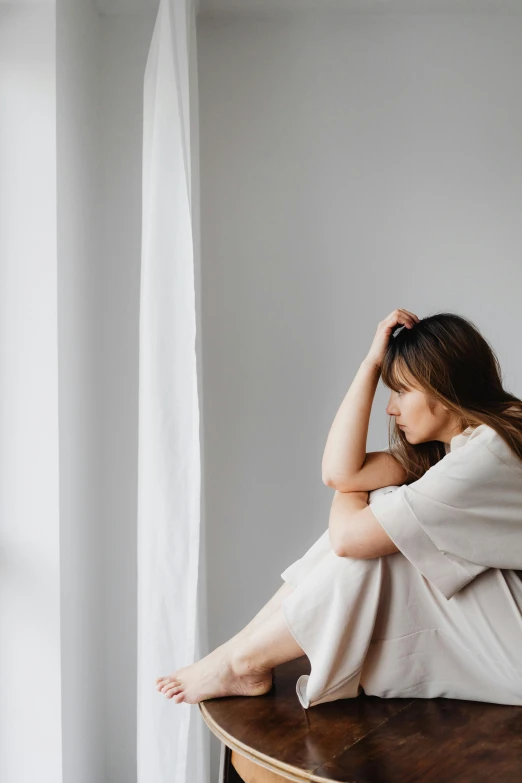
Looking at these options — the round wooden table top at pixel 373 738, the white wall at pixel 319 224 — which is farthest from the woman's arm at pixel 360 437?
the white wall at pixel 319 224

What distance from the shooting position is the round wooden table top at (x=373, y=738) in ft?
3.40

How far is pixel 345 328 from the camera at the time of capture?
6.84 feet

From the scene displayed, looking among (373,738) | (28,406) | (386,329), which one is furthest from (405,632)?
(28,406)

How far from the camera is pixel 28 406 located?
5.49ft

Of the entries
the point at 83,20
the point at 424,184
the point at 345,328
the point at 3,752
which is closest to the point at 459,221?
the point at 424,184

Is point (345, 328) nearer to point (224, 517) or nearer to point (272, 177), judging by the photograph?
point (272, 177)

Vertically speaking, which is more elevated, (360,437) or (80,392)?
(80,392)

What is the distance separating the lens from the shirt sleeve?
1.23 m

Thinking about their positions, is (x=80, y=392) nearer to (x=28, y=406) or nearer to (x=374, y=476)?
(x=28, y=406)

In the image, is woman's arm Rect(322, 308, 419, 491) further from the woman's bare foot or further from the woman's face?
the woman's bare foot

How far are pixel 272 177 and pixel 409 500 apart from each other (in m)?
1.18

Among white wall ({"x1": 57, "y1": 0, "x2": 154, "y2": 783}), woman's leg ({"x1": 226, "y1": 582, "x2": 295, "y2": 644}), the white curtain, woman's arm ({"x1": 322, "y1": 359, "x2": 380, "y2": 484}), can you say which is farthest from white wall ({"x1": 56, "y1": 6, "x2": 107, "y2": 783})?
woman's arm ({"x1": 322, "y1": 359, "x2": 380, "y2": 484})

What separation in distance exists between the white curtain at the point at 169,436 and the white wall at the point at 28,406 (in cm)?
23

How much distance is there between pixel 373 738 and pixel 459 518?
1.23ft
